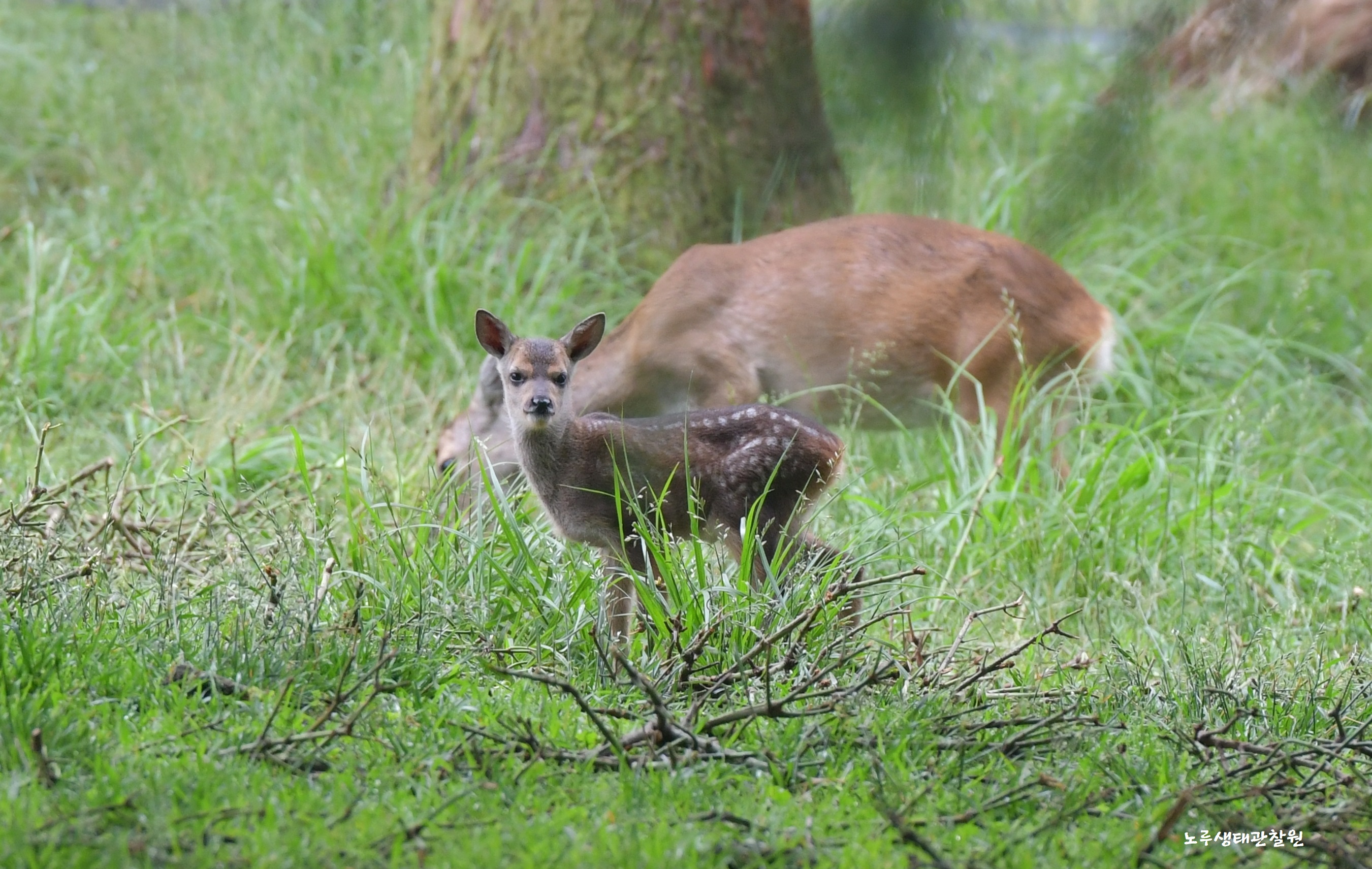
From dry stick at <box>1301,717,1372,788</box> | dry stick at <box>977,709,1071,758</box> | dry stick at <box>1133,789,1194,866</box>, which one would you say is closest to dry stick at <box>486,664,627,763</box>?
dry stick at <box>977,709,1071,758</box>

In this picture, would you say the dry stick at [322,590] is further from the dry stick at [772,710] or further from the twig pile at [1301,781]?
the twig pile at [1301,781]

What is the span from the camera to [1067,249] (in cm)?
834

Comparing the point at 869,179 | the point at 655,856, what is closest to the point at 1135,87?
the point at 869,179

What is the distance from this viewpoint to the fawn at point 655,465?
465cm

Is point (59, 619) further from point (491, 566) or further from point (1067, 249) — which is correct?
point (1067, 249)

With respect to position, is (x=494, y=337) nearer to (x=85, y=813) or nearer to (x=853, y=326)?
(x=85, y=813)

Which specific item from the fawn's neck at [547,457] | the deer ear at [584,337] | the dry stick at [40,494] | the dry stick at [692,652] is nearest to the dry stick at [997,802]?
the dry stick at [692,652]

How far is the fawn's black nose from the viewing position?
462 cm

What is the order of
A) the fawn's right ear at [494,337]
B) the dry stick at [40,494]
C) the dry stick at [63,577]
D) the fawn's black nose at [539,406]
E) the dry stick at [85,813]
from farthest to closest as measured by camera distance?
the fawn's right ear at [494,337] < the fawn's black nose at [539,406] < the dry stick at [40,494] < the dry stick at [63,577] < the dry stick at [85,813]

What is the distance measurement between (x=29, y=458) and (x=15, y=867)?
3.79 m

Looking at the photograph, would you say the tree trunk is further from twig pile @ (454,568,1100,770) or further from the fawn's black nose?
twig pile @ (454,568,1100,770)

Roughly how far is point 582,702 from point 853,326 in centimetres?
405

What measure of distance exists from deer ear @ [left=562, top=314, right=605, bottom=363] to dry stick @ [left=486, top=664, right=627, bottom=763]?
156 centimetres

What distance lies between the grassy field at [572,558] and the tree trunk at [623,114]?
25cm
